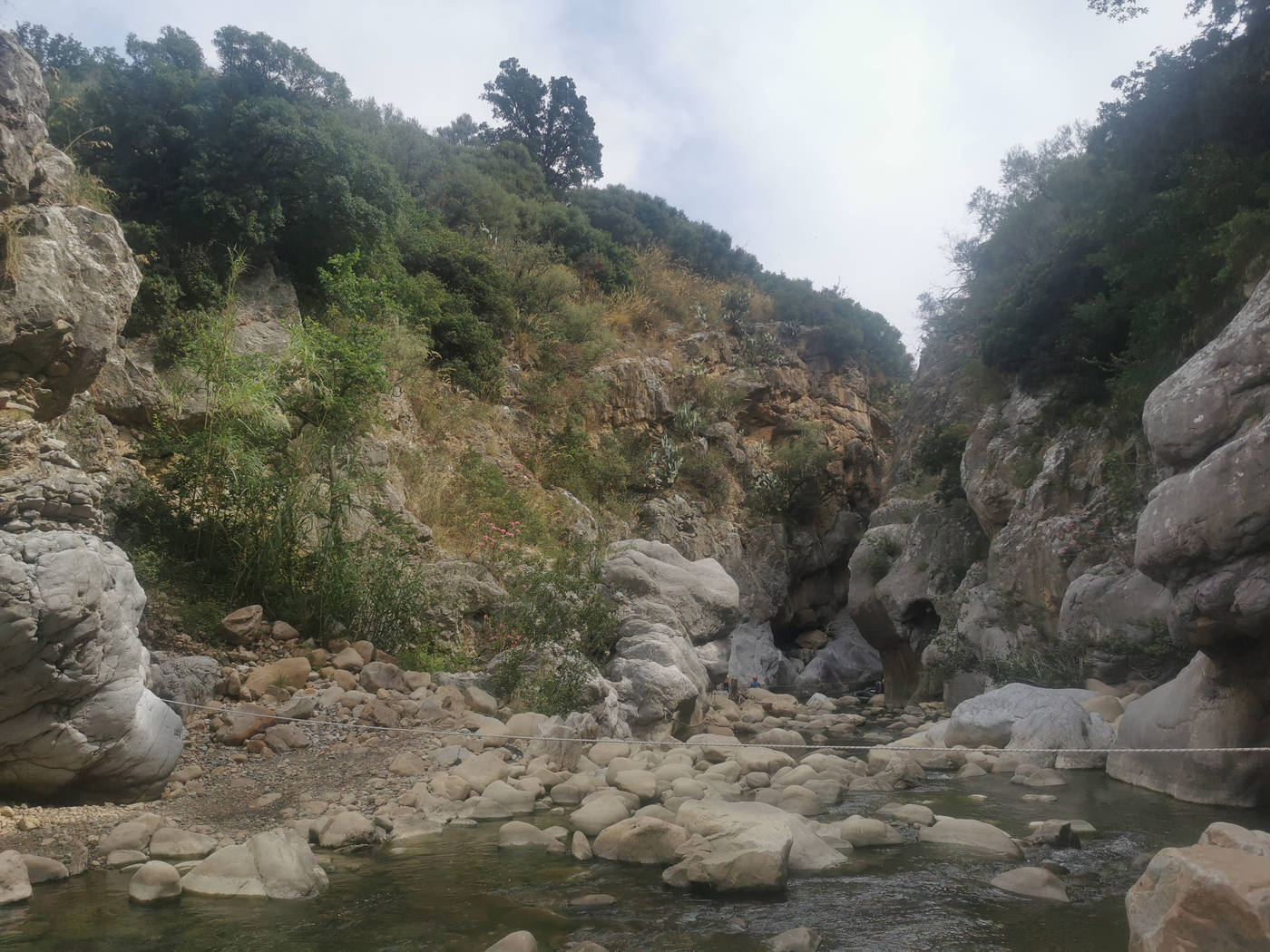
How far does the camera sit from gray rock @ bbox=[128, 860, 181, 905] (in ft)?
13.5

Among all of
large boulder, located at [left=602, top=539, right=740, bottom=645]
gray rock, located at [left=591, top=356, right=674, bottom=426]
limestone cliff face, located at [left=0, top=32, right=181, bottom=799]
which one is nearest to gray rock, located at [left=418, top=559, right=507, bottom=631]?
large boulder, located at [left=602, top=539, right=740, bottom=645]

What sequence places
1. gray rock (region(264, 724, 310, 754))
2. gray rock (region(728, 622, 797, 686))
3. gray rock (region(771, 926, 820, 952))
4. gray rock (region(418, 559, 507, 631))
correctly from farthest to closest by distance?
gray rock (region(728, 622, 797, 686)) → gray rock (region(418, 559, 507, 631)) → gray rock (region(264, 724, 310, 754)) → gray rock (region(771, 926, 820, 952))

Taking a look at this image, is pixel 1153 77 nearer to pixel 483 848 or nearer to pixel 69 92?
pixel 483 848

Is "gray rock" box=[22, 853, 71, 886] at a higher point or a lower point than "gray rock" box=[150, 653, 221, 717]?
lower

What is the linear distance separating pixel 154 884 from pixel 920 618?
1599 cm

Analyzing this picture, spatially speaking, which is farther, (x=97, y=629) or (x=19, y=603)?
(x=97, y=629)

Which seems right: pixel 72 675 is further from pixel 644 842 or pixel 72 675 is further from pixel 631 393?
pixel 631 393

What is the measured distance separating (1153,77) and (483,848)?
14.8 metres

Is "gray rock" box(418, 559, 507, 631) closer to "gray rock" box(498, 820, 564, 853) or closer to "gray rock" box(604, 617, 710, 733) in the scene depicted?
"gray rock" box(604, 617, 710, 733)

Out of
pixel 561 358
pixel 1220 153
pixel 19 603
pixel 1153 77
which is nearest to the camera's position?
pixel 19 603

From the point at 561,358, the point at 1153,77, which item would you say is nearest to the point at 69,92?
the point at 561,358

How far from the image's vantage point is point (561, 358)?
21.5 metres

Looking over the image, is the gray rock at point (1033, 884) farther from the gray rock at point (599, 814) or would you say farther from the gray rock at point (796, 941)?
the gray rock at point (599, 814)

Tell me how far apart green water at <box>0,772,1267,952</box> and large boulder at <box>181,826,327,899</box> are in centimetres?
8
